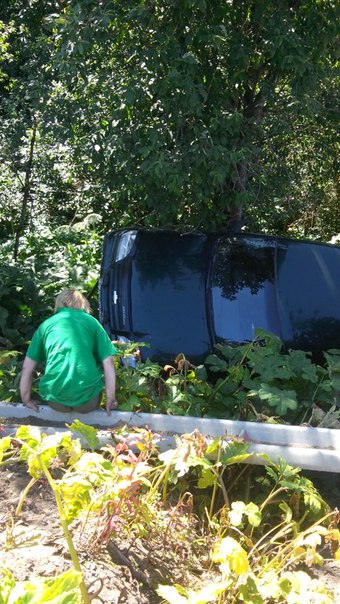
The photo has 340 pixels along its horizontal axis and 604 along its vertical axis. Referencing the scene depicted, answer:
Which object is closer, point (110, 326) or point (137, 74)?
point (110, 326)

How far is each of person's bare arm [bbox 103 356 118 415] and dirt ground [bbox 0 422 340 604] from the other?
0.99m

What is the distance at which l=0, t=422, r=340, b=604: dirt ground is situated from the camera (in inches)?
117

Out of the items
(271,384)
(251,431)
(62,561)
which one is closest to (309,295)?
(271,384)

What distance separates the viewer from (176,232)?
662 cm

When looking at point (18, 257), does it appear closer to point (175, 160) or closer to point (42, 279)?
point (42, 279)

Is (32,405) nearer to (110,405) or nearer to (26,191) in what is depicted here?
(110,405)

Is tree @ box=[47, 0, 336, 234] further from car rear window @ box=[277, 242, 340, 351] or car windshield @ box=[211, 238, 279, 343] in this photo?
car rear window @ box=[277, 242, 340, 351]

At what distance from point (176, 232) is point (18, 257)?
357cm

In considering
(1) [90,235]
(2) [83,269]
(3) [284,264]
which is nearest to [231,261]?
(3) [284,264]

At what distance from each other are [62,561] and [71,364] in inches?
62.5

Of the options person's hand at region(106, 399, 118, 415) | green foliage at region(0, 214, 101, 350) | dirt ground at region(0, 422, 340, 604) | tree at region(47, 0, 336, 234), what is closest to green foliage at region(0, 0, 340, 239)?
tree at region(47, 0, 336, 234)

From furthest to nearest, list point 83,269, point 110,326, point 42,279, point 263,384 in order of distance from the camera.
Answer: point 83,269 → point 42,279 → point 110,326 → point 263,384

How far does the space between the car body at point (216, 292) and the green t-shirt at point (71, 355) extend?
1.06 m

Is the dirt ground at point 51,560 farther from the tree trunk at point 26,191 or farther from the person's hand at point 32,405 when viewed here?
the tree trunk at point 26,191
